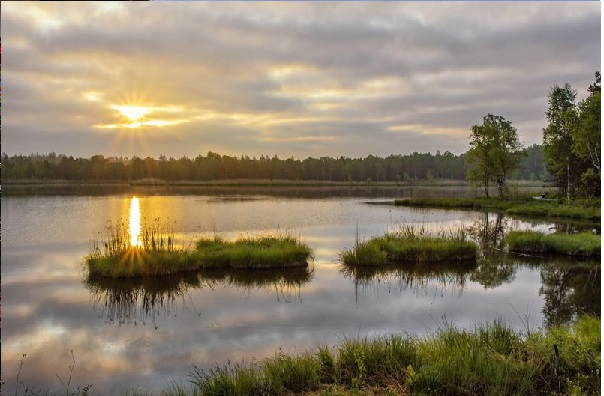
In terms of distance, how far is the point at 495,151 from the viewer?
70.2 metres

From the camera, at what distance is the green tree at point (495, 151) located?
70.9 metres

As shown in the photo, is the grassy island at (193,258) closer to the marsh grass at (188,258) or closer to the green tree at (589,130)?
the marsh grass at (188,258)

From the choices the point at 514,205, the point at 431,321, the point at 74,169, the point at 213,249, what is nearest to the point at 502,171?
the point at 514,205

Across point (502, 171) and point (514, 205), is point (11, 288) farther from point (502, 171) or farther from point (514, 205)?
point (502, 171)

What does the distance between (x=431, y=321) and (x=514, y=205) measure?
5027cm

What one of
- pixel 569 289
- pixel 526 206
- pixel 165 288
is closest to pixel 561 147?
pixel 526 206

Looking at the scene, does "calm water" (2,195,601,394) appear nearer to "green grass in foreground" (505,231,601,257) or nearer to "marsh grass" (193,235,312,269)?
"marsh grass" (193,235,312,269)

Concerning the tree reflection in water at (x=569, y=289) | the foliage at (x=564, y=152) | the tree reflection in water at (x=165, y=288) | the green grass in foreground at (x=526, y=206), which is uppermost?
the foliage at (x=564, y=152)

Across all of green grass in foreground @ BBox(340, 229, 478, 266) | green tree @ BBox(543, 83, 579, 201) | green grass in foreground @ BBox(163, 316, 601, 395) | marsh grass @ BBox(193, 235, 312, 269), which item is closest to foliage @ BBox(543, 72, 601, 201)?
green tree @ BBox(543, 83, 579, 201)

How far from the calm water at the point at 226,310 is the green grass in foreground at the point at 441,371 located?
251 centimetres

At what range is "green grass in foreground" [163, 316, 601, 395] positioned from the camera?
8.10m

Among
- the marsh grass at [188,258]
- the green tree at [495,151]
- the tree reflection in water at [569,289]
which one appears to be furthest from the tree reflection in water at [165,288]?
the green tree at [495,151]

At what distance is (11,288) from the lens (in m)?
19.6

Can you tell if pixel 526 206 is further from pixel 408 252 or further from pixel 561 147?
pixel 408 252
